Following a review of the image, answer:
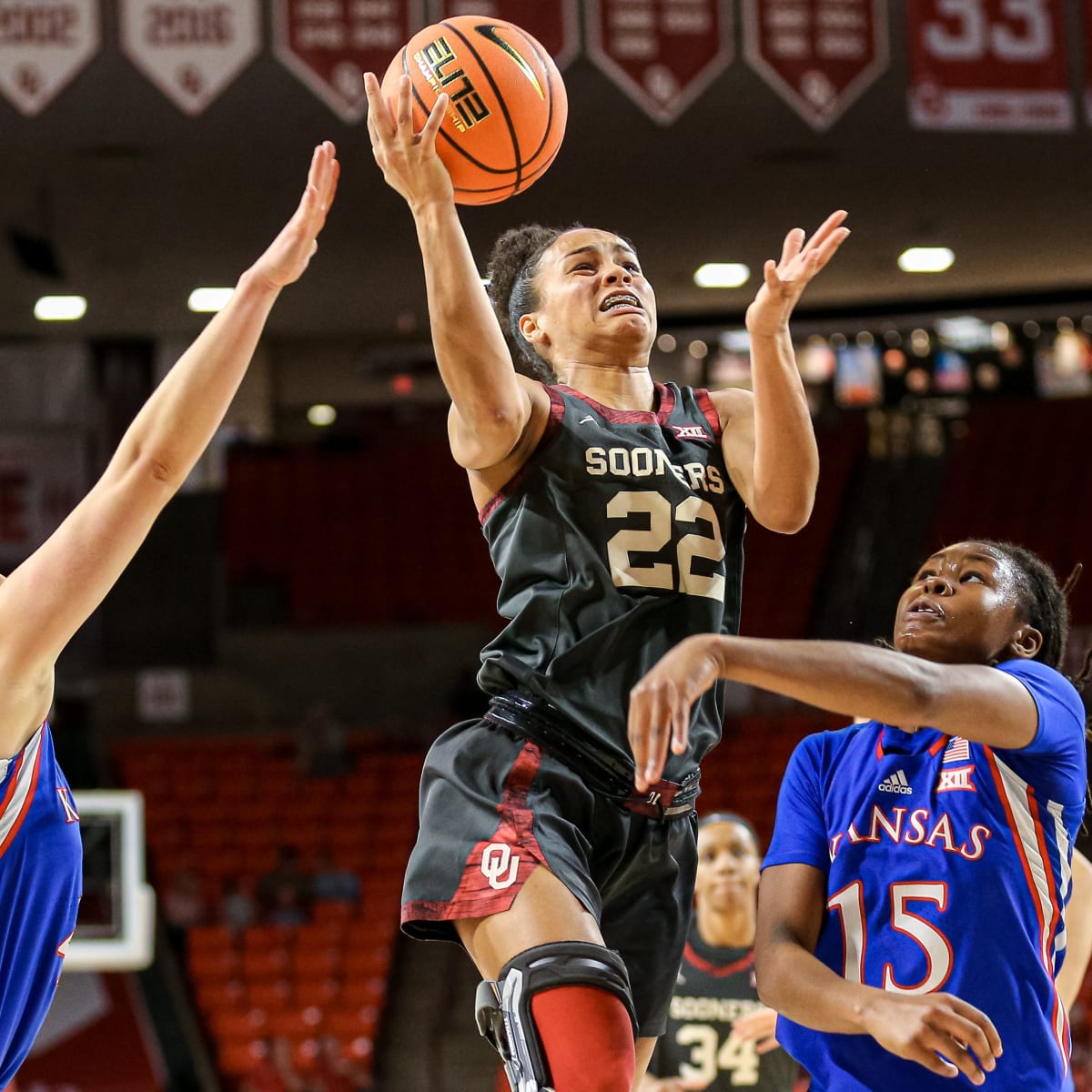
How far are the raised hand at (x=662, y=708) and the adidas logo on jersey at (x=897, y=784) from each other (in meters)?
0.90

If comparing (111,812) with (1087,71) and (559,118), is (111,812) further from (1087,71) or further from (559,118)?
(1087,71)

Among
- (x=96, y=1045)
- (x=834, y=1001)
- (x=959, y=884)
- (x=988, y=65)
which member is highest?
(x=988, y=65)

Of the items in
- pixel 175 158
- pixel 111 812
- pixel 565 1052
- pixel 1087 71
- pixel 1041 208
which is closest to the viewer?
pixel 565 1052

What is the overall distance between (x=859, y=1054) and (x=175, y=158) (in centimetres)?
957

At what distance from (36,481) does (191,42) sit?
8351 millimetres

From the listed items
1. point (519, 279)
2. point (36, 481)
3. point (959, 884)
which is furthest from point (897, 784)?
point (36, 481)

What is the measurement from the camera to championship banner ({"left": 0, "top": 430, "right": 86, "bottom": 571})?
55.1ft

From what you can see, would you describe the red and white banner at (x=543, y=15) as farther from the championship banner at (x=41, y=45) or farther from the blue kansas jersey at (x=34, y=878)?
the blue kansas jersey at (x=34, y=878)

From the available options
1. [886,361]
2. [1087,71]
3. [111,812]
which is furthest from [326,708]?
[886,361]

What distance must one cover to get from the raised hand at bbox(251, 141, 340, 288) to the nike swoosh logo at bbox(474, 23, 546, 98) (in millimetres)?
854

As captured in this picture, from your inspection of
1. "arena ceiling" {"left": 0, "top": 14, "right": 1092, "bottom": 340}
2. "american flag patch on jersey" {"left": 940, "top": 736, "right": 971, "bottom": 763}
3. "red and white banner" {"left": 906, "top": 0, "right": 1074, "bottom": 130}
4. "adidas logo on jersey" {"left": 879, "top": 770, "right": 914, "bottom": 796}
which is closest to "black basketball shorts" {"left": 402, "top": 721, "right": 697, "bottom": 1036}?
"adidas logo on jersey" {"left": 879, "top": 770, "right": 914, "bottom": 796}

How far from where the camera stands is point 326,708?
52.9ft

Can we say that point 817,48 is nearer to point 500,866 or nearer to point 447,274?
point 447,274

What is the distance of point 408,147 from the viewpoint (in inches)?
113
